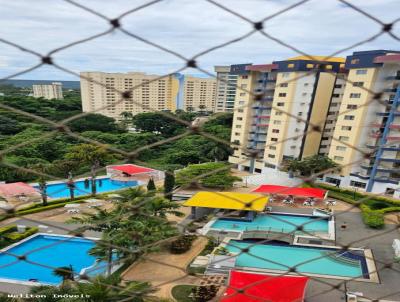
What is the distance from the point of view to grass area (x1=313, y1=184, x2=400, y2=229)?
222 inches

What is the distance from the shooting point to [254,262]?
14.5 ft

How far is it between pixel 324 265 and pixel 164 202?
2.37 metres

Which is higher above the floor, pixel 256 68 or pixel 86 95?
pixel 256 68

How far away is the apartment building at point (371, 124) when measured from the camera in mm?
6641

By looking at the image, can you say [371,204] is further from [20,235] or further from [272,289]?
[20,235]

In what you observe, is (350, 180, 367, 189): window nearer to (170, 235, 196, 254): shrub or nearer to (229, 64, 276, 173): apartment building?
(229, 64, 276, 173): apartment building

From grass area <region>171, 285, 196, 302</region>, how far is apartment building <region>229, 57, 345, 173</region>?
174 inches

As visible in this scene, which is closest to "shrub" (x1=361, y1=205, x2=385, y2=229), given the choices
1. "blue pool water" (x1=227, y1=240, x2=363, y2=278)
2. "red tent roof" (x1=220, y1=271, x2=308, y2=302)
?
"blue pool water" (x1=227, y1=240, x2=363, y2=278)

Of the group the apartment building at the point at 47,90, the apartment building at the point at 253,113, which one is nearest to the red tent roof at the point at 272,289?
the apartment building at the point at 253,113

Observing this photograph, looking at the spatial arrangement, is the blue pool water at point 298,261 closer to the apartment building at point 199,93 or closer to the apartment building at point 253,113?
the apartment building at point 253,113

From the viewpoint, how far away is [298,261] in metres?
4.55

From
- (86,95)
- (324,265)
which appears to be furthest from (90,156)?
(86,95)

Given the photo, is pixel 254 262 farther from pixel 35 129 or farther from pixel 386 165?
pixel 35 129

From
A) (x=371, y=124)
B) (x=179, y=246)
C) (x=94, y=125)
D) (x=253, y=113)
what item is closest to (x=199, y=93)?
(x=94, y=125)
